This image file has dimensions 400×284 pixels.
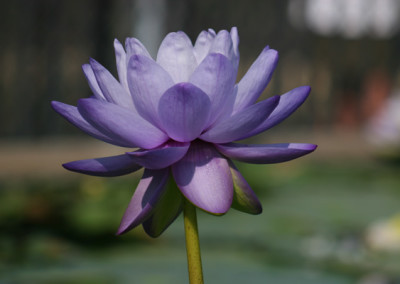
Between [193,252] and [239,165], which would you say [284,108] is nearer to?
[193,252]

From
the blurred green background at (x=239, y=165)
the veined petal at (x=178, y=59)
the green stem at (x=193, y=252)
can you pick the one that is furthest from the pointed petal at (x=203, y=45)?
the blurred green background at (x=239, y=165)

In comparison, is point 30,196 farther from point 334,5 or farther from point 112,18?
point 334,5

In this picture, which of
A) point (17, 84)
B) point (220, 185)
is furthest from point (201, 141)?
point (17, 84)

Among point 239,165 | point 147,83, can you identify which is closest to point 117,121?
point 147,83

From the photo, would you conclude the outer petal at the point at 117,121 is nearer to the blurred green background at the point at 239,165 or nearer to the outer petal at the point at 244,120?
the outer petal at the point at 244,120

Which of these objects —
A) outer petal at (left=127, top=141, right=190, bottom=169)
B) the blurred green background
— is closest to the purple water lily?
outer petal at (left=127, top=141, right=190, bottom=169)

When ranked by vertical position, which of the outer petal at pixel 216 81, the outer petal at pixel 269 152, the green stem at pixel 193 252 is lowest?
the green stem at pixel 193 252

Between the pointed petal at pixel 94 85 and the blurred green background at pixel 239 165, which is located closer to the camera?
the pointed petal at pixel 94 85
